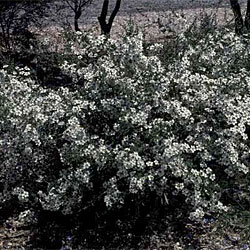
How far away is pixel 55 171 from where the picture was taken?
5059mm

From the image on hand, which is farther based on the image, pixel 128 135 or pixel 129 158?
pixel 128 135

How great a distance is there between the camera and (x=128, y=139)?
4758 mm

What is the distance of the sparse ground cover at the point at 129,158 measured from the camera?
4.67m

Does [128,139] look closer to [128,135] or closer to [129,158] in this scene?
[128,135]

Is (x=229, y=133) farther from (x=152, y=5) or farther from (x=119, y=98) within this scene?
(x=152, y=5)

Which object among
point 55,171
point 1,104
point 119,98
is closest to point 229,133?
point 119,98

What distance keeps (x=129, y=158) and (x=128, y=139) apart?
0.26 metres

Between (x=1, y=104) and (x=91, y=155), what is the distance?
93 centimetres

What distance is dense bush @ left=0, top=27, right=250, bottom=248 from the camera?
464cm

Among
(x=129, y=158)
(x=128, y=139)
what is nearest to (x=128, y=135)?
(x=128, y=139)

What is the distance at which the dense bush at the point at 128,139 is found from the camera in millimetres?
4641

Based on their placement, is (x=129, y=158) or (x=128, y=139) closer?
(x=129, y=158)

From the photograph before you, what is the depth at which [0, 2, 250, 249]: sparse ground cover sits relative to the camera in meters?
4.67

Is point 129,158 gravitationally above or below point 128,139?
below
